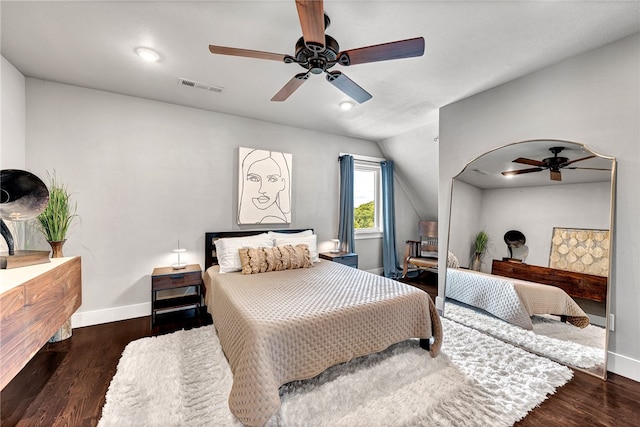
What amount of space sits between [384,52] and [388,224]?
12.2 ft

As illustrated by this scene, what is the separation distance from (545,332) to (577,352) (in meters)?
0.25

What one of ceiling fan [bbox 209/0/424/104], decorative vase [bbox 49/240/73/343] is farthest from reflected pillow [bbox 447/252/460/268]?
decorative vase [bbox 49/240/73/343]

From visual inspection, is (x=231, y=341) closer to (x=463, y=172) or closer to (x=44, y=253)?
(x=44, y=253)

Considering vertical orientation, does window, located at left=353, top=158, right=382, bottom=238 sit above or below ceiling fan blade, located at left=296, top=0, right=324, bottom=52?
below

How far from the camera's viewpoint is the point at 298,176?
14.0 feet

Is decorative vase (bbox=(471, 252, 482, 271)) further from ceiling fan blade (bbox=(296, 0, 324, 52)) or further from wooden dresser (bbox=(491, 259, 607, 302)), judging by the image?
ceiling fan blade (bbox=(296, 0, 324, 52))

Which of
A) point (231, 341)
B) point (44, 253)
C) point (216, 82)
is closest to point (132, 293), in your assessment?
point (44, 253)

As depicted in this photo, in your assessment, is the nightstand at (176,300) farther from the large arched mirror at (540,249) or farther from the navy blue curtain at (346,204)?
the large arched mirror at (540,249)

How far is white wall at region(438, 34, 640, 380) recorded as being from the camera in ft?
6.93

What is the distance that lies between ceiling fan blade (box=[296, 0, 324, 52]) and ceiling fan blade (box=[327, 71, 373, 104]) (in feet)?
0.94

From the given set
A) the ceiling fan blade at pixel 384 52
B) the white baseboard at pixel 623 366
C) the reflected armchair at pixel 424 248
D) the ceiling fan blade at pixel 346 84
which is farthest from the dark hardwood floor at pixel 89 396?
the reflected armchair at pixel 424 248

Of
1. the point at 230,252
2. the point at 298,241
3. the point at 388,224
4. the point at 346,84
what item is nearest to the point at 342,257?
the point at 298,241

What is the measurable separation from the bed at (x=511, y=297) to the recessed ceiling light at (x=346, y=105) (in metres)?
2.35

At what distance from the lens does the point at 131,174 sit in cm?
319
